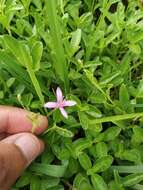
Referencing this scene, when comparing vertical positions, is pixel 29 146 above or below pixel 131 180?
above

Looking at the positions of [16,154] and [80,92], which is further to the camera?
[80,92]

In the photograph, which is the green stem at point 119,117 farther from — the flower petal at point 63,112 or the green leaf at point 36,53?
the green leaf at point 36,53

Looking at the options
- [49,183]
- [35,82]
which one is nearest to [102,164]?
[49,183]

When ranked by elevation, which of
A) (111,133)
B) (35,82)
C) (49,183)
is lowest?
(49,183)

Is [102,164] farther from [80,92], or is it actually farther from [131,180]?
[80,92]

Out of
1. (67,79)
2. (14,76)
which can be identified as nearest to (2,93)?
(14,76)

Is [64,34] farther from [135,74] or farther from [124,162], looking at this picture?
[124,162]

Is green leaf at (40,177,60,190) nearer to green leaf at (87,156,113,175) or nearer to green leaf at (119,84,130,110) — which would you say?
green leaf at (87,156,113,175)

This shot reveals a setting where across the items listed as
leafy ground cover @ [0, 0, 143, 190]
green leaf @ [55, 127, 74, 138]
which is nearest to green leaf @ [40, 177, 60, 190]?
leafy ground cover @ [0, 0, 143, 190]
